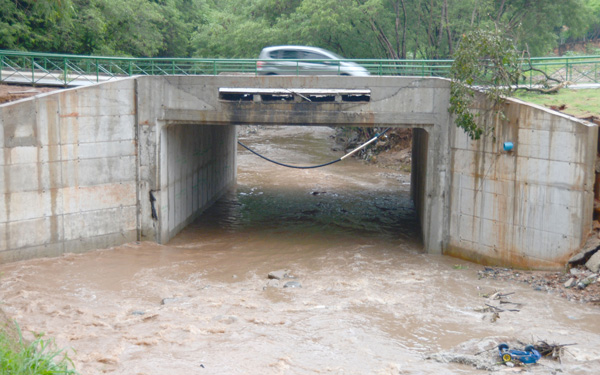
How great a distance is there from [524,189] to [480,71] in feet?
11.2

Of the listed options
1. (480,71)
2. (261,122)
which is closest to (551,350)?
(480,71)

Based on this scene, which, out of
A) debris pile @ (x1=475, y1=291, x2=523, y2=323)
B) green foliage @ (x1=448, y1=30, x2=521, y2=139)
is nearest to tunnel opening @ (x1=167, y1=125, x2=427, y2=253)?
green foliage @ (x1=448, y1=30, x2=521, y2=139)

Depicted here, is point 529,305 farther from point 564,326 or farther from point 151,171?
point 151,171

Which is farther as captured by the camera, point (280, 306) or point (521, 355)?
point (280, 306)

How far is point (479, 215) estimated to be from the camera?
1664cm

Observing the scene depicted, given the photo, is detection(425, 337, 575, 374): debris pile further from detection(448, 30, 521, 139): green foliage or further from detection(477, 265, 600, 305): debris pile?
detection(448, 30, 521, 139): green foliage

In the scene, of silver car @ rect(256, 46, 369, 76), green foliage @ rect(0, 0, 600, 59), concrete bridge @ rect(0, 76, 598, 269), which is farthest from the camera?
green foliage @ rect(0, 0, 600, 59)

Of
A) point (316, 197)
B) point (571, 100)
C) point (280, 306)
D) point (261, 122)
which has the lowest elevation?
point (280, 306)

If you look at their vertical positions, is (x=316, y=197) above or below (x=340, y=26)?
below

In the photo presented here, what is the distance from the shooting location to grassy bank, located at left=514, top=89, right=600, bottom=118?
15.9 m

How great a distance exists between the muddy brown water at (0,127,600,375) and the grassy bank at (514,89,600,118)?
4.88m

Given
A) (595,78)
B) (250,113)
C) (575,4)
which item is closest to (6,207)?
(250,113)

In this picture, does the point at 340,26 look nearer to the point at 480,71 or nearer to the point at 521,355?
the point at 480,71

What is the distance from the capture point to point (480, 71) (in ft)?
53.3
